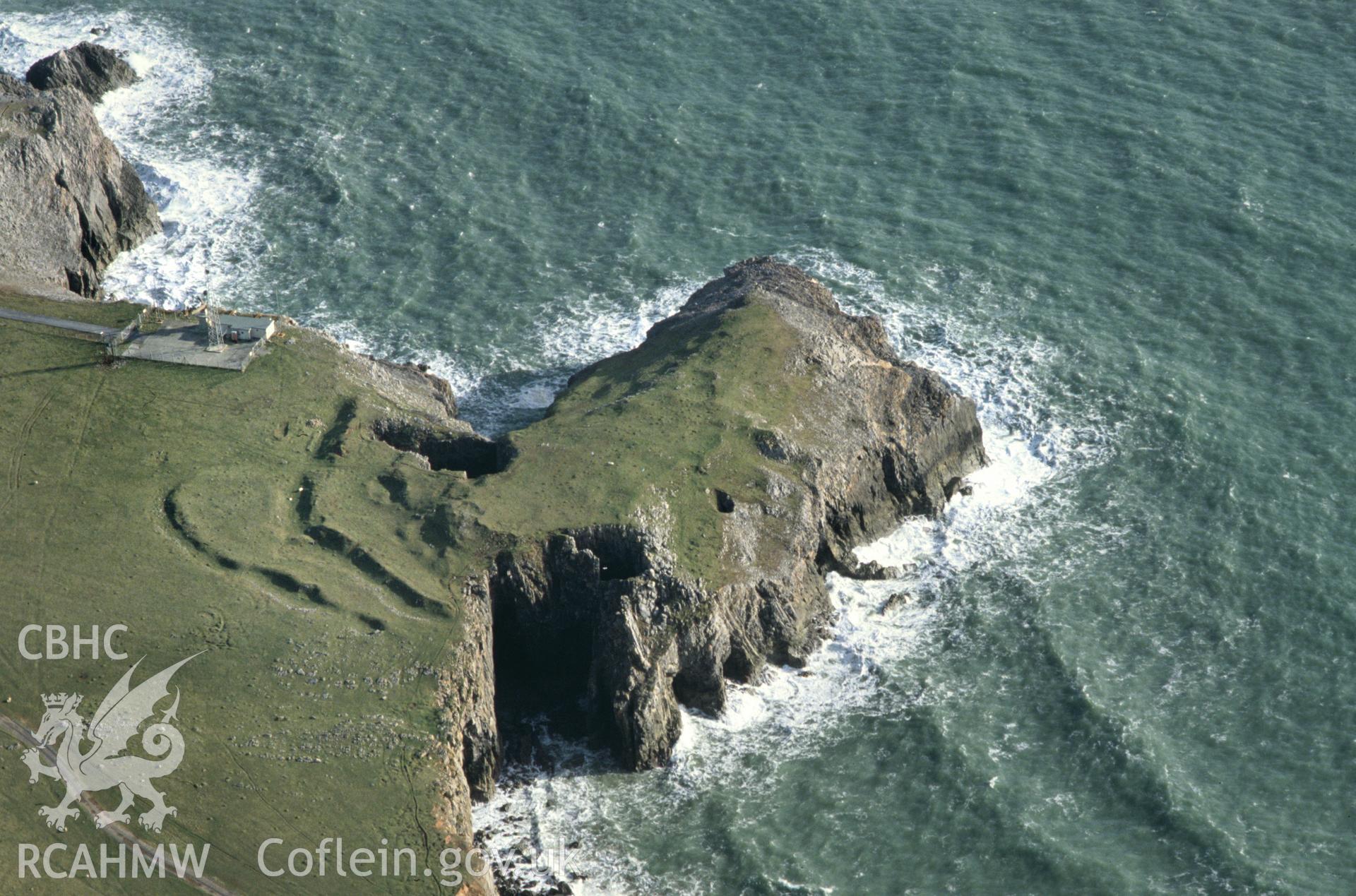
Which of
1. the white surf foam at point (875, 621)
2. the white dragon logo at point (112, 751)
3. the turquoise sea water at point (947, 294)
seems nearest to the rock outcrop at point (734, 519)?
the white surf foam at point (875, 621)

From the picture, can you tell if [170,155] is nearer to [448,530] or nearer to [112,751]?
[448,530]

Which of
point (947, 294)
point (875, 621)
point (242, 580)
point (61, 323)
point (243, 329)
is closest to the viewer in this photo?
point (242, 580)

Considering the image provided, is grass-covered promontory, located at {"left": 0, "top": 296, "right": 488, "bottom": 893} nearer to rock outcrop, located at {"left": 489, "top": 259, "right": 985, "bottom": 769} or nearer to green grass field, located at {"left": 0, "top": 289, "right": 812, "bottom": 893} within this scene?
green grass field, located at {"left": 0, "top": 289, "right": 812, "bottom": 893}

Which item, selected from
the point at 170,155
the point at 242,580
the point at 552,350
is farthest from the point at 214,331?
the point at 170,155

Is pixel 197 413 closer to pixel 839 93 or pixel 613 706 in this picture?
pixel 613 706

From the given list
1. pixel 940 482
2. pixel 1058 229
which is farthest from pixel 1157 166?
pixel 940 482

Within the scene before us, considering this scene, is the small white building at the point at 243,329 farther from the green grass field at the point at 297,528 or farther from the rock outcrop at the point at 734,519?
the rock outcrop at the point at 734,519
